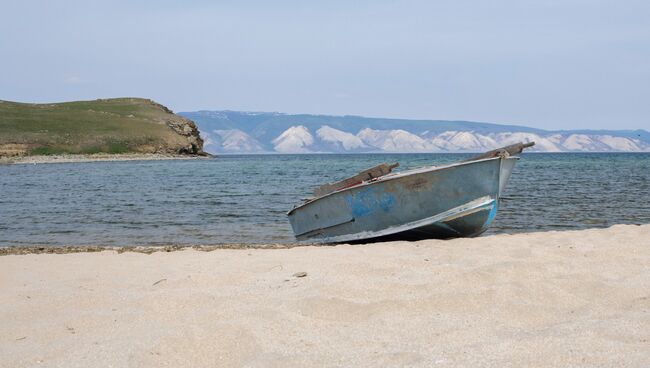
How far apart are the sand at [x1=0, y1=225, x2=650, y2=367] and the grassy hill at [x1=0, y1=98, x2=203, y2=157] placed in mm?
103965

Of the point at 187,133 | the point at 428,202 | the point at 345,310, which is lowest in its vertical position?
the point at 187,133

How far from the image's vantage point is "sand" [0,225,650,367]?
5.37 m

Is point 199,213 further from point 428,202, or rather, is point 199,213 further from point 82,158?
point 82,158

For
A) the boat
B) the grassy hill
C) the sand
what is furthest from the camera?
the grassy hill

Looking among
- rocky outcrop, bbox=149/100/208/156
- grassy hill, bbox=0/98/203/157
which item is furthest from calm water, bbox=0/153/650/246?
rocky outcrop, bbox=149/100/208/156

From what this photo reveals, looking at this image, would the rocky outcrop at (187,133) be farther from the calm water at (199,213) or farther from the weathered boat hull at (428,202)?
the weathered boat hull at (428,202)

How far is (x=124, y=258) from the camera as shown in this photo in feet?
38.0

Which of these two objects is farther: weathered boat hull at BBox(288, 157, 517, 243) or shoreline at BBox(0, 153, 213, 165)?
shoreline at BBox(0, 153, 213, 165)

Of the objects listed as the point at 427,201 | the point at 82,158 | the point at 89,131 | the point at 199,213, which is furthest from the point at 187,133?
the point at 427,201

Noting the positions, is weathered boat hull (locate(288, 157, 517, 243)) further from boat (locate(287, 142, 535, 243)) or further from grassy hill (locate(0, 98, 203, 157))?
grassy hill (locate(0, 98, 203, 157))

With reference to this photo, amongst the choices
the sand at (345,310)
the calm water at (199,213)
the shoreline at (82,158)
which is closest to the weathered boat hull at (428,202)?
the sand at (345,310)

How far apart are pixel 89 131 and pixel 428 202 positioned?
126224 mm

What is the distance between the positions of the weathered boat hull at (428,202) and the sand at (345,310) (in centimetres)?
260

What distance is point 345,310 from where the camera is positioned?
22.3 ft
